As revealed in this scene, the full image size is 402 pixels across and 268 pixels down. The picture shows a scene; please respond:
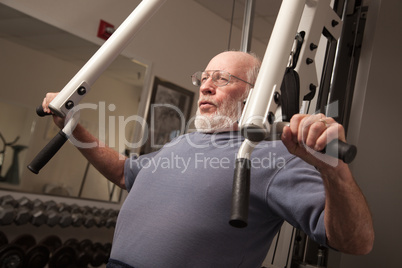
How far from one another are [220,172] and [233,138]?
18cm

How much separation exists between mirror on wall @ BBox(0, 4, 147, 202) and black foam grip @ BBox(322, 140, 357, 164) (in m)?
2.61

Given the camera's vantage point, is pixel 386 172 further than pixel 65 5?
No

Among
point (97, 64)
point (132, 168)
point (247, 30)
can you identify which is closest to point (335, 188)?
point (97, 64)

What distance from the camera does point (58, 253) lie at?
2.89 metres

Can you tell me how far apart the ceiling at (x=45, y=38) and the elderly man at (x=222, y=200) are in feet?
5.79

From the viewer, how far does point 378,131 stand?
5.63 feet

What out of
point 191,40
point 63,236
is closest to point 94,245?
point 63,236

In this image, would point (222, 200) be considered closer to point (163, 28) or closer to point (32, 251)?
point (32, 251)

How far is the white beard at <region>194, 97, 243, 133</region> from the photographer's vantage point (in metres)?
1.41

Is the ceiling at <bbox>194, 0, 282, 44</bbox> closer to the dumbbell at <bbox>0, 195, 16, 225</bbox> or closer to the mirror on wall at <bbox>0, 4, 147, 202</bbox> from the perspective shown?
the mirror on wall at <bbox>0, 4, 147, 202</bbox>

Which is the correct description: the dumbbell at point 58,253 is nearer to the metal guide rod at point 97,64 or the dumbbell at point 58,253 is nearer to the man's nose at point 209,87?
the man's nose at point 209,87

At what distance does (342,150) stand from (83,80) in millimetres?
605

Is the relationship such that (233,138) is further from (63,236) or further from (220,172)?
(63,236)

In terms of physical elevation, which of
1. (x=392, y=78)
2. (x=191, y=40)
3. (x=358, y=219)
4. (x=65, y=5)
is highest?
(x=191, y=40)
